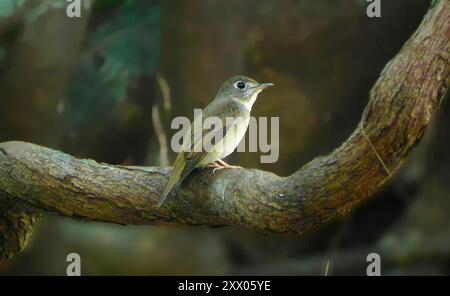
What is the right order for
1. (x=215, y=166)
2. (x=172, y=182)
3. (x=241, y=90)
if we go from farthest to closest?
(x=241, y=90), (x=215, y=166), (x=172, y=182)

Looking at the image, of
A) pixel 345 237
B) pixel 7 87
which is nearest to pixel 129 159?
pixel 7 87

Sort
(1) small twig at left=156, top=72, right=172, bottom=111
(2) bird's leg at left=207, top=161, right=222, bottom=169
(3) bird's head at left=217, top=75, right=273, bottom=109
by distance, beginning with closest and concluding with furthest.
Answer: (2) bird's leg at left=207, top=161, right=222, bottom=169 → (3) bird's head at left=217, top=75, right=273, bottom=109 → (1) small twig at left=156, top=72, right=172, bottom=111

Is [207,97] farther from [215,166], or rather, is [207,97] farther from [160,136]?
[215,166]

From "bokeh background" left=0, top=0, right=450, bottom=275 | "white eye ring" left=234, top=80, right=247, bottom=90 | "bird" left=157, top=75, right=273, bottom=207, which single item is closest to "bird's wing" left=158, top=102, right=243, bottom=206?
"bird" left=157, top=75, right=273, bottom=207

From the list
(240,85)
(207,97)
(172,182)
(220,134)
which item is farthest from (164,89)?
(172,182)

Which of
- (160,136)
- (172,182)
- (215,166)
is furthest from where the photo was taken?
(160,136)

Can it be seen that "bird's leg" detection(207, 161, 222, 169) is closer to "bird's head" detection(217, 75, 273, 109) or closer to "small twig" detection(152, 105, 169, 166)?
"bird's head" detection(217, 75, 273, 109)

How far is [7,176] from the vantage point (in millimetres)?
3166

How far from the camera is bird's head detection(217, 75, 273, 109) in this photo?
3205mm

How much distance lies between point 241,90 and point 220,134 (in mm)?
321

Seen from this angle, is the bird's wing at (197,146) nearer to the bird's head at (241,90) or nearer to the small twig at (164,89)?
the bird's head at (241,90)

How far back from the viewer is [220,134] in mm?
2986

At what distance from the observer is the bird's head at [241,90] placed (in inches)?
126

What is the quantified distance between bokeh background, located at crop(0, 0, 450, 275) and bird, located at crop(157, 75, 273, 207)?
624 millimetres
